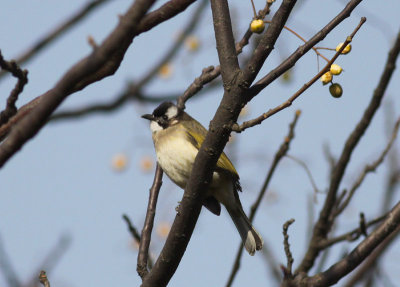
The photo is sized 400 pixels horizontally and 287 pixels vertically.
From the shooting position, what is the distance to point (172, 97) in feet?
17.8

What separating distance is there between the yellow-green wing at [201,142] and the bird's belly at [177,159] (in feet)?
0.32

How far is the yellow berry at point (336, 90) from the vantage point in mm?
2955

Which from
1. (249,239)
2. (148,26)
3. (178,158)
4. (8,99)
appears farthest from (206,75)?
(8,99)

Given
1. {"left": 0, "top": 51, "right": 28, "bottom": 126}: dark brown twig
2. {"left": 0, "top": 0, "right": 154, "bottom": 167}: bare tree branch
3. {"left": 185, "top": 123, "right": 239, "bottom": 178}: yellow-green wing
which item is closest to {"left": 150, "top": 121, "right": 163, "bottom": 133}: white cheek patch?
{"left": 185, "top": 123, "right": 239, "bottom": 178}: yellow-green wing

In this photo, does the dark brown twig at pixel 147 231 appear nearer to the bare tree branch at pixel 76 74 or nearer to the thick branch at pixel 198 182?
the thick branch at pixel 198 182

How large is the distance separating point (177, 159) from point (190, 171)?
0.14 m

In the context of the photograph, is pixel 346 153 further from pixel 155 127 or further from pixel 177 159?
pixel 155 127

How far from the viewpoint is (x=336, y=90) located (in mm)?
2953

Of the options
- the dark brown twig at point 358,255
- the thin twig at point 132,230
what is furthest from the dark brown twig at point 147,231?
the dark brown twig at point 358,255

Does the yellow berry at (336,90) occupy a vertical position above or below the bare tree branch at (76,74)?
above

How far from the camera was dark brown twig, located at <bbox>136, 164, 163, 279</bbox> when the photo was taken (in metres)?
3.61

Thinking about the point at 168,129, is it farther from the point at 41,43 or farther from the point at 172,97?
the point at 41,43

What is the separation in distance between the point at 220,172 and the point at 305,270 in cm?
108

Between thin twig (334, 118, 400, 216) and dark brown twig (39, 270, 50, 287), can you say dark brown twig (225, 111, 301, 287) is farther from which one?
dark brown twig (39, 270, 50, 287)
